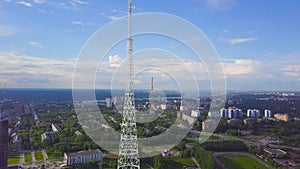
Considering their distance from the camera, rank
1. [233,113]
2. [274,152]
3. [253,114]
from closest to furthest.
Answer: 1. [274,152]
2. [233,113]
3. [253,114]


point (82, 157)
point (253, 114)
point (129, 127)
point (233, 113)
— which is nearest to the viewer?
point (129, 127)

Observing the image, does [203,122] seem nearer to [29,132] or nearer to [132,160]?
[29,132]

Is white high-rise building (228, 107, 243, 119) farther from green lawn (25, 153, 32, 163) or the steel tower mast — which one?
the steel tower mast

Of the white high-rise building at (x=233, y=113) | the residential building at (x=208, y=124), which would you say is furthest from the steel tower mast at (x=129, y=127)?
the white high-rise building at (x=233, y=113)

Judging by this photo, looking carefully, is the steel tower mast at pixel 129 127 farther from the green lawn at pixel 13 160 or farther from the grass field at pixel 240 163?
the green lawn at pixel 13 160

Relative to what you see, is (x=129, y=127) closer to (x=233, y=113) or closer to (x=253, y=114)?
(x=233, y=113)

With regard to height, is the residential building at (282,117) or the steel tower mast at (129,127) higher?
the steel tower mast at (129,127)

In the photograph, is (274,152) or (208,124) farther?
(208,124)

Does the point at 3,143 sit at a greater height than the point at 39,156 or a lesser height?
greater

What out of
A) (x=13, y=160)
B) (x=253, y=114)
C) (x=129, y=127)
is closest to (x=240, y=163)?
(x=129, y=127)
